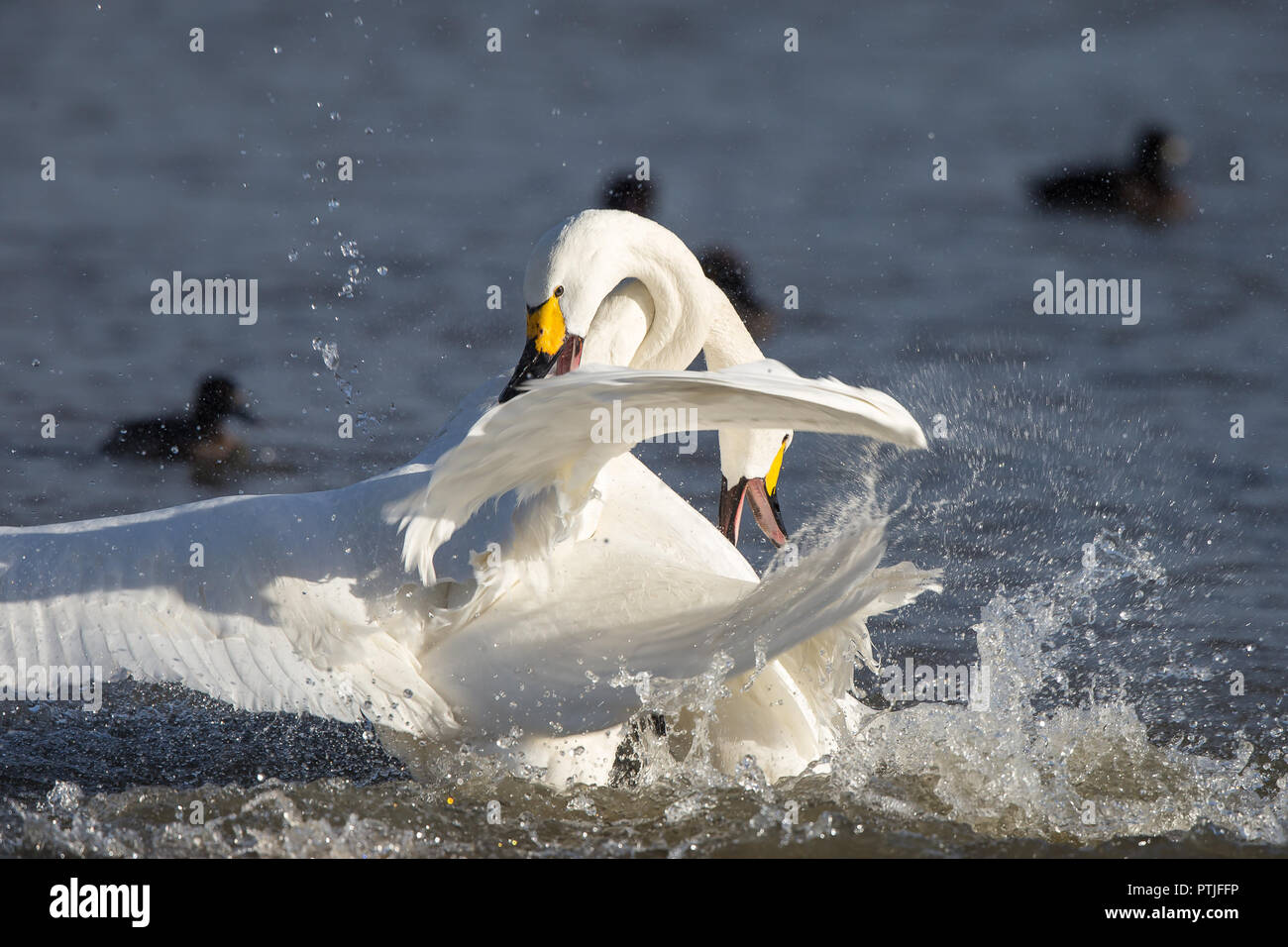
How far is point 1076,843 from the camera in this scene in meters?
4.64

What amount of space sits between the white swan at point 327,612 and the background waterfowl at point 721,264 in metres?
5.60

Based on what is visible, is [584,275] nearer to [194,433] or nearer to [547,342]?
[547,342]

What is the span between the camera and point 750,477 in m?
6.17

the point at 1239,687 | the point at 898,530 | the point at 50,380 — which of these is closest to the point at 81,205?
the point at 50,380

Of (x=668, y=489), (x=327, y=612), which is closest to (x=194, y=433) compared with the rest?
(x=668, y=489)

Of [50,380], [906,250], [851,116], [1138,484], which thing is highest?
[851,116]

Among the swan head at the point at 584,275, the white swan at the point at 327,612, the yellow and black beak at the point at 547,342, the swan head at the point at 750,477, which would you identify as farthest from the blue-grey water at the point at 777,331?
the yellow and black beak at the point at 547,342

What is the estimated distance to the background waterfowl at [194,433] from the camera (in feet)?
28.9

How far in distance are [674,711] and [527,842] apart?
628mm

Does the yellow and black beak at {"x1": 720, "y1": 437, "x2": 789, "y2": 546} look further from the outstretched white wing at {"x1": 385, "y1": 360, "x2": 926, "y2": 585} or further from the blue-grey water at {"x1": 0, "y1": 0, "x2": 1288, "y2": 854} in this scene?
the outstretched white wing at {"x1": 385, "y1": 360, "x2": 926, "y2": 585}

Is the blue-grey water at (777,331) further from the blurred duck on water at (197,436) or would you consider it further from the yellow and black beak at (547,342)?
the yellow and black beak at (547,342)

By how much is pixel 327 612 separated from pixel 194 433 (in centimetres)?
485

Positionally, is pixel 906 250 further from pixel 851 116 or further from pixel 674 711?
pixel 674 711

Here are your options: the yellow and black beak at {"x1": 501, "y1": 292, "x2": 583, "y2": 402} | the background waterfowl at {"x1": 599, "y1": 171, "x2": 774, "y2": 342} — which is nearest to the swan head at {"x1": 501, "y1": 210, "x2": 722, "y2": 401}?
the yellow and black beak at {"x1": 501, "y1": 292, "x2": 583, "y2": 402}
